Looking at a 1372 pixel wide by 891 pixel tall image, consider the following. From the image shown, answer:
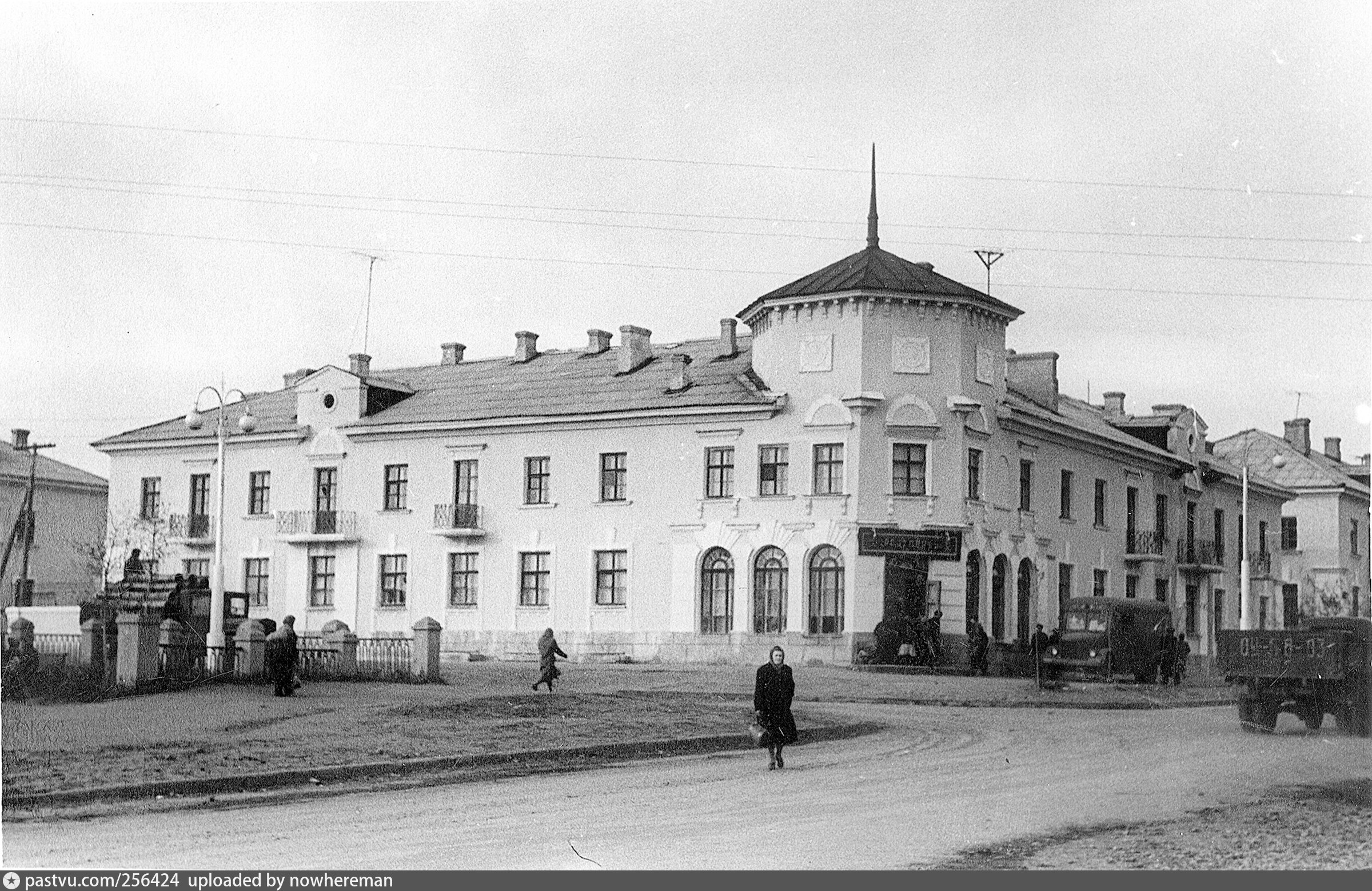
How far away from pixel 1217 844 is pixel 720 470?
26.2 m

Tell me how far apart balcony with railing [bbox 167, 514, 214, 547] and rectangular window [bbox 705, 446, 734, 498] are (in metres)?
12.2

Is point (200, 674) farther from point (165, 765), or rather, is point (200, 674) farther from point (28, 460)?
point (165, 765)

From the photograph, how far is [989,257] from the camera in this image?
80.3 feet

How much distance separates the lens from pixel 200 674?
1073 inches

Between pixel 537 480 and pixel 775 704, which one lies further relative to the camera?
pixel 537 480

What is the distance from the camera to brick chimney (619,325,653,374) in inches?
1261

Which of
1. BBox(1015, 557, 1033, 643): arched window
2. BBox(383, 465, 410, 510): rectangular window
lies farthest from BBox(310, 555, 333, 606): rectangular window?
BBox(1015, 557, 1033, 643): arched window

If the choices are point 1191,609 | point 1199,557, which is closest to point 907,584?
point 1191,609

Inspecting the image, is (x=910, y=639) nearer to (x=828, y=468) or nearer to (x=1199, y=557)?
(x=828, y=468)

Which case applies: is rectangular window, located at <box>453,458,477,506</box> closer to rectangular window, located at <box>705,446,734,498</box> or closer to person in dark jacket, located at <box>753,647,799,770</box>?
rectangular window, located at <box>705,446,734,498</box>

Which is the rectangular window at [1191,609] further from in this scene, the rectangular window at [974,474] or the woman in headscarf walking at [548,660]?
the woman in headscarf walking at [548,660]

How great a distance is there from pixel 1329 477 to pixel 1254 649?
196 inches

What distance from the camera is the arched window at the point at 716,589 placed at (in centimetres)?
4062

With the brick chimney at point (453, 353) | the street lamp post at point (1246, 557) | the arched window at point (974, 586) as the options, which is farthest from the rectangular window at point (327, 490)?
the street lamp post at point (1246, 557)
